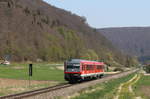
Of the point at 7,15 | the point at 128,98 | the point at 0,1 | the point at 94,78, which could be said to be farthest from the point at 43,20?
the point at 128,98

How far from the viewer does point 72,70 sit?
2100 inches

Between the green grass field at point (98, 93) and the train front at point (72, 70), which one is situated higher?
the train front at point (72, 70)

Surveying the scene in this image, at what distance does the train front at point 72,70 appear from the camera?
53184 millimetres

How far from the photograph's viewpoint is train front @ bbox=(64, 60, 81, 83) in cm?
5318

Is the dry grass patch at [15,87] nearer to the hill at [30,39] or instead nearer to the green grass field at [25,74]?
the green grass field at [25,74]

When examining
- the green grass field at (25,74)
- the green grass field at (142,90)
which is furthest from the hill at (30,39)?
the green grass field at (142,90)

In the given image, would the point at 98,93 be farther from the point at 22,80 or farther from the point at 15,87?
the point at 22,80

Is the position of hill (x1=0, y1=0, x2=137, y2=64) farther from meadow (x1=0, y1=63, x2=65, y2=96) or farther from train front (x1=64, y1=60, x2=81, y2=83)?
train front (x1=64, y1=60, x2=81, y2=83)

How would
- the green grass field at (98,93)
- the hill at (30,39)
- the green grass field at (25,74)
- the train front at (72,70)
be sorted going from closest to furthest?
1. the green grass field at (98,93)
2. the train front at (72,70)
3. the green grass field at (25,74)
4. the hill at (30,39)

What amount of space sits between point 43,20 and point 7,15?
43.8m

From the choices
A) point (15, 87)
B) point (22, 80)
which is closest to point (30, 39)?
point (22, 80)

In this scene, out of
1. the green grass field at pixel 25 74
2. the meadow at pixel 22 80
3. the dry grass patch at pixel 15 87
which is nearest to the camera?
the dry grass patch at pixel 15 87

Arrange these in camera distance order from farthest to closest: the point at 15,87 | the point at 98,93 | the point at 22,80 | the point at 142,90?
the point at 22,80 < the point at 15,87 < the point at 142,90 < the point at 98,93

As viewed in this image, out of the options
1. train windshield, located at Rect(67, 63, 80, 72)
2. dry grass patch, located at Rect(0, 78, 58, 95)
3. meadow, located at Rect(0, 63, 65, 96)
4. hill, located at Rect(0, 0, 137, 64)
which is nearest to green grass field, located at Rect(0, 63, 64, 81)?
meadow, located at Rect(0, 63, 65, 96)
